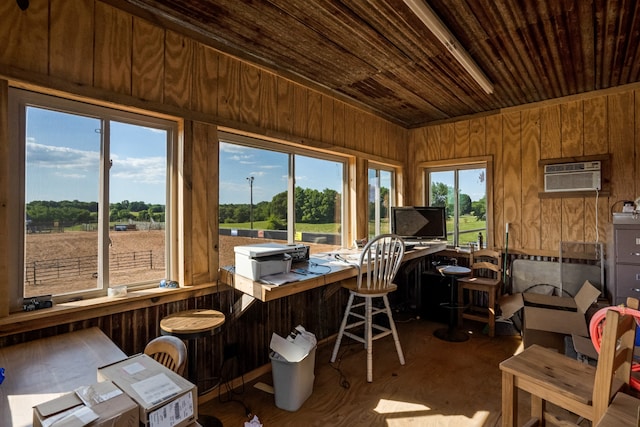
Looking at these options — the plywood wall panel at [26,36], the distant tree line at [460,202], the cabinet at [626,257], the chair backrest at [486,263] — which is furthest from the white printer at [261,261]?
the distant tree line at [460,202]

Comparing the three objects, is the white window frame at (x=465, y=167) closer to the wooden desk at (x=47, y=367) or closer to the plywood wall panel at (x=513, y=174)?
the plywood wall panel at (x=513, y=174)

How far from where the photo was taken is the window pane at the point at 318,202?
3.32 meters

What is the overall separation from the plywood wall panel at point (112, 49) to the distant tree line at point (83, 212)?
28.5 inches

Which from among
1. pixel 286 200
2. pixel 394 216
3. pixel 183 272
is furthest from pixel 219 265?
→ pixel 394 216

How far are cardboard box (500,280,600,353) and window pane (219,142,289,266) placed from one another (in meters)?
2.43

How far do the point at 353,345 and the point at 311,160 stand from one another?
6.57 ft

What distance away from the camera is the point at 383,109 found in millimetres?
4117

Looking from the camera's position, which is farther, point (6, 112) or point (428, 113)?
point (428, 113)

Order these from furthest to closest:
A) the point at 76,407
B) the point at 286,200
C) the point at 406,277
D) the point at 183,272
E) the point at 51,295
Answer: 1. the point at 406,277
2. the point at 286,200
3. the point at 183,272
4. the point at 51,295
5. the point at 76,407

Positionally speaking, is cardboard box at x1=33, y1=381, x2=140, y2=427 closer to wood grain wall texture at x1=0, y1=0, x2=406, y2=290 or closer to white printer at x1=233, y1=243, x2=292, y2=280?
white printer at x1=233, y1=243, x2=292, y2=280

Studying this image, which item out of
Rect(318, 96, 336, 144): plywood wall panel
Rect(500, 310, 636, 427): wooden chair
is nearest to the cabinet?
Rect(500, 310, 636, 427): wooden chair

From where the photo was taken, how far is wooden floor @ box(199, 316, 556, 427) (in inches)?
84.3

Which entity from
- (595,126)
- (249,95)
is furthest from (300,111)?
(595,126)

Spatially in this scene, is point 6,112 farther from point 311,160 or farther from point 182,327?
point 311,160
